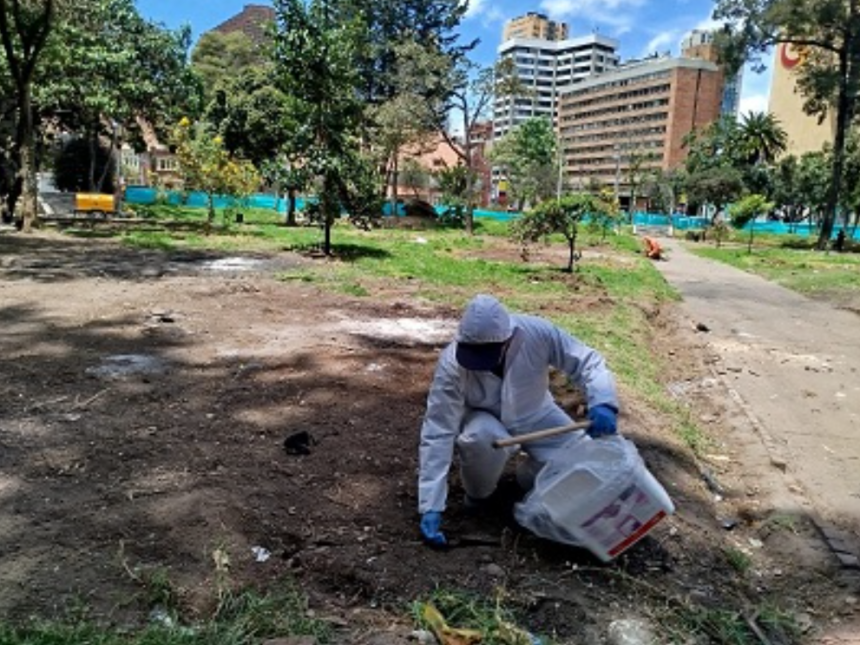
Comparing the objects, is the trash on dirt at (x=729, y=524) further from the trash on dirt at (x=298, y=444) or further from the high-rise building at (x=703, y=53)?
the high-rise building at (x=703, y=53)

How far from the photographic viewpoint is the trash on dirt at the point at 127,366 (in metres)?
5.16

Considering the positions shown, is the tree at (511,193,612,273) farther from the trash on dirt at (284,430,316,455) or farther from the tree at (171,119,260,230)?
the trash on dirt at (284,430,316,455)

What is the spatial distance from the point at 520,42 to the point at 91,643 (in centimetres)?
10109

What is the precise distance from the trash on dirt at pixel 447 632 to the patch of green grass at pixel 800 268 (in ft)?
43.7

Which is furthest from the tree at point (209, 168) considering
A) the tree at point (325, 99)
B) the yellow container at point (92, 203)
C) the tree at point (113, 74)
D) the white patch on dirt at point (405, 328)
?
the white patch on dirt at point (405, 328)

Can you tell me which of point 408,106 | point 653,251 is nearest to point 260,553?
point 653,251

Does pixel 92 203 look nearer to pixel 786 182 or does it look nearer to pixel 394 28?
pixel 394 28

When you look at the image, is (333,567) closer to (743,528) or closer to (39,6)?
(743,528)

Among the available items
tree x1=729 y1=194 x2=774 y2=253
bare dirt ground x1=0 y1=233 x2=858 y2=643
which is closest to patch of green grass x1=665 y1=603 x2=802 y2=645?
bare dirt ground x1=0 y1=233 x2=858 y2=643

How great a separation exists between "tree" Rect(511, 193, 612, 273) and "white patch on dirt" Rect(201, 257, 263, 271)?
489 cm

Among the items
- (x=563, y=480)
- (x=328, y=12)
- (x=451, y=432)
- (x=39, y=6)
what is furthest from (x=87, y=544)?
(x=39, y=6)

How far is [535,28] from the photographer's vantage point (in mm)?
118500

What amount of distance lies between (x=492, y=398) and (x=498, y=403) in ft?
0.11

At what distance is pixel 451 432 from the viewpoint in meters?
3.00
